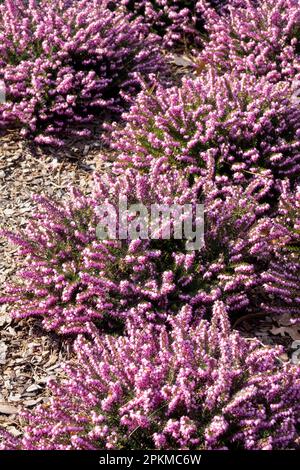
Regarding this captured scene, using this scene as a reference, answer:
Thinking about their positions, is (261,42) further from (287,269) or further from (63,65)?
(287,269)

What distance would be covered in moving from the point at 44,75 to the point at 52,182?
37.0 inches

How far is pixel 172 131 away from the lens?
4.69m

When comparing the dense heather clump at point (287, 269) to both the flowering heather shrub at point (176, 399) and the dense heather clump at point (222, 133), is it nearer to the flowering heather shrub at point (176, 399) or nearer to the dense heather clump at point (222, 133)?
the dense heather clump at point (222, 133)

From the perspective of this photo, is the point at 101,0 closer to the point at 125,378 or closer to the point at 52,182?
the point at 52,182

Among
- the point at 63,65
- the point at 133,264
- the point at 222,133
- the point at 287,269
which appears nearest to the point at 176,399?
the point at 133,264

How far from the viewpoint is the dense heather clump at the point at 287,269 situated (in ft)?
12.4

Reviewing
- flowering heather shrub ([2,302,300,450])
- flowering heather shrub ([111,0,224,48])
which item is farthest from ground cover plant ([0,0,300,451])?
flowering heather shrub ([111,0,224,48])

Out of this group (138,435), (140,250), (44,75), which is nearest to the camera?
(138,435)

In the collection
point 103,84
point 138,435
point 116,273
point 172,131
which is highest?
point 103,84

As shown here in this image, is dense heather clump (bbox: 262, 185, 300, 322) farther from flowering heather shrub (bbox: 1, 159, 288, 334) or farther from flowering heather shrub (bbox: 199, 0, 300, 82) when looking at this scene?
flowering heather shrub (bbox: 199, 0, 300, 82)

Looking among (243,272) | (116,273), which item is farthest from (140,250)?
(243,272)

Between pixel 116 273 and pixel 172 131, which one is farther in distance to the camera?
pixel 172 131

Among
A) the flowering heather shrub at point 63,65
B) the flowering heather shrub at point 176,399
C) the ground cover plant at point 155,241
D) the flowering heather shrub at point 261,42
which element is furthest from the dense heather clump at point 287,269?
the flowering heather shrub at point 63,65

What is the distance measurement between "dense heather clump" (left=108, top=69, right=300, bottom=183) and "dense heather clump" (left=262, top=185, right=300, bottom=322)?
44cm
